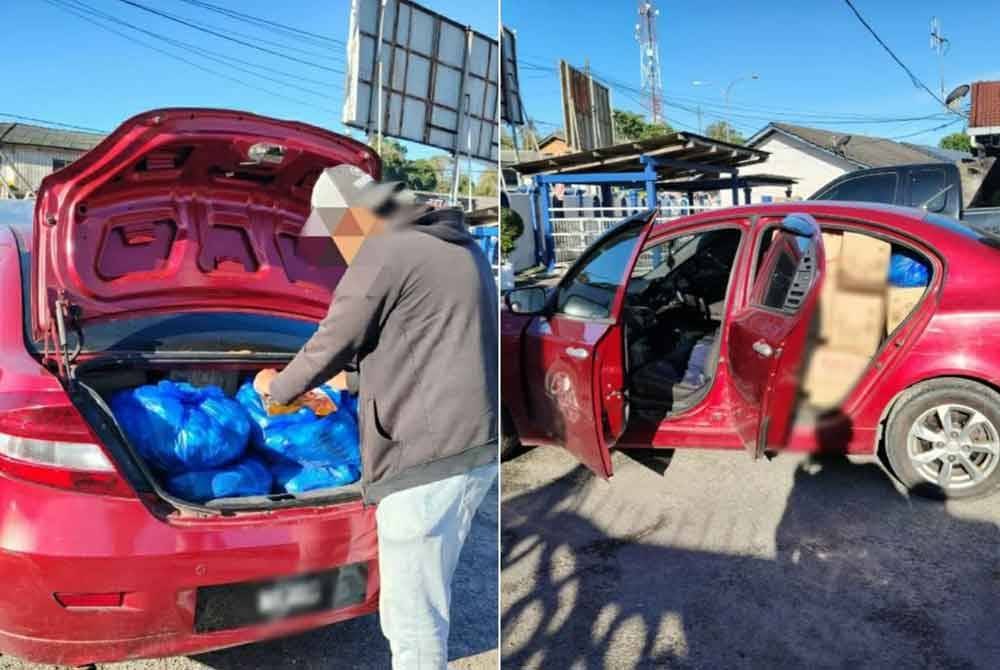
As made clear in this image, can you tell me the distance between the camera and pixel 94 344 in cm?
249

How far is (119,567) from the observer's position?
6.03 feet

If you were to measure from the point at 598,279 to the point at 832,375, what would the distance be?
3.62 ft

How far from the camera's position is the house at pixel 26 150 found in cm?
329

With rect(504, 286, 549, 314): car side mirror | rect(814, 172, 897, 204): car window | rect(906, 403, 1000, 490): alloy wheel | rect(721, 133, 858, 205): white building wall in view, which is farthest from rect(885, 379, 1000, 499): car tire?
rect(721, 133, 858, 205): white building wall

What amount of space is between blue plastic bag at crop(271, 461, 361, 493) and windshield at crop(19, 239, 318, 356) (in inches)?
19.0

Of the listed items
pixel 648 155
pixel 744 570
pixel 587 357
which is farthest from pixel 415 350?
pixel 648 155

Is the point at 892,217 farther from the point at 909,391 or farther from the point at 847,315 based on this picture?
the point at 909,391

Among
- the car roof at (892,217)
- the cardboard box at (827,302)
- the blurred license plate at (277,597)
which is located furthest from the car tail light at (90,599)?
the car roof at (892,217)

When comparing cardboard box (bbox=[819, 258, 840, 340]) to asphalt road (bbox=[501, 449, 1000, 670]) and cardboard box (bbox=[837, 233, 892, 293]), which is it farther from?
asphalt road (bbox=[501, 449, 1000, 670])

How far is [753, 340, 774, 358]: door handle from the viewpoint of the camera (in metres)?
3.21

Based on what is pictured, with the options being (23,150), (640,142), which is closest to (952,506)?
(23,150)

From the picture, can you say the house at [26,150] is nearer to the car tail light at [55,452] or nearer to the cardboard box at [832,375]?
the car tail light at [55,452]

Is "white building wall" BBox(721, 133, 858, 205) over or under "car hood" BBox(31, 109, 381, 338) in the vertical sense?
over

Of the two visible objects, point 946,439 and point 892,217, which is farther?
point 892,217
